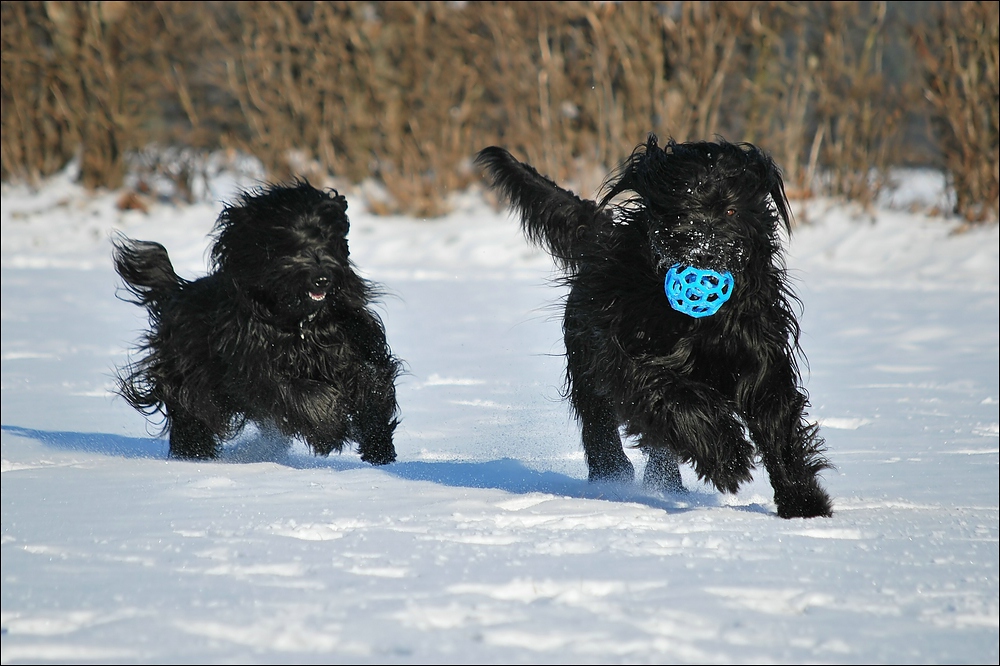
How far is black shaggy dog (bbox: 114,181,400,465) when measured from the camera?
4105 mm

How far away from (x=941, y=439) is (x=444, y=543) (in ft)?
9.19

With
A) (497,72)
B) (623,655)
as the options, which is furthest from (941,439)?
(497,72)

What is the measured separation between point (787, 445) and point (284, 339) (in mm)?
1959

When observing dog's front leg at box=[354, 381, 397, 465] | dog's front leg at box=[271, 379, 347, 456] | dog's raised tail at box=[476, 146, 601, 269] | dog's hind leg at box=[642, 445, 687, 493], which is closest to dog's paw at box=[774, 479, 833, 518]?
dog's hind leg at box=[642, 445, 687, 493]

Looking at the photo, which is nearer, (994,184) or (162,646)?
(162,646)

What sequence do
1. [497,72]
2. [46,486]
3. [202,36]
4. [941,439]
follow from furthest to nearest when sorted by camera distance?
[202,36] → [497,72] → [941,439] → [46,486]

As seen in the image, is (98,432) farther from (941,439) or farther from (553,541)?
(941,439)

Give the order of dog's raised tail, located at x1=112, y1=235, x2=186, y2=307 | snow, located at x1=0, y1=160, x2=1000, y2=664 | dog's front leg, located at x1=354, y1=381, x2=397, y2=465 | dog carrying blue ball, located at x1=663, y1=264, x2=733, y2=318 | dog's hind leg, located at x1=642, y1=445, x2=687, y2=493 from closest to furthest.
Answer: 1. snow, located at x1=0, y1=160, x2=1000, y2=664
2. dog carrying blue ball, located at x1=663, y1=264, x2=733, y2=318
3. dog's hind leg, located at x1=642, y1=445, x2=687, y2=493
4. dog's front leg, located at x1=354, y1=381, x2=397, y2=465
5. dog's raised tail, located at x1=112, y1=235, x2=186, y2=307

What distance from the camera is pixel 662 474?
390cm

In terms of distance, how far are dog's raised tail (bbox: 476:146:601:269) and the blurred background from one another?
7.55m

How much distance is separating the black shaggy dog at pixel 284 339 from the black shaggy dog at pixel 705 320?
42.9 inches

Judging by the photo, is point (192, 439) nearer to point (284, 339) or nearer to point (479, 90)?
point (284, 339)

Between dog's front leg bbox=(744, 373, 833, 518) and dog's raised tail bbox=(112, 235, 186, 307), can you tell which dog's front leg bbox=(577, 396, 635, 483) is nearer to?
dog's front leg bbox=(744, 373, 833, 518)

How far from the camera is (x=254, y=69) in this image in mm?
13711
